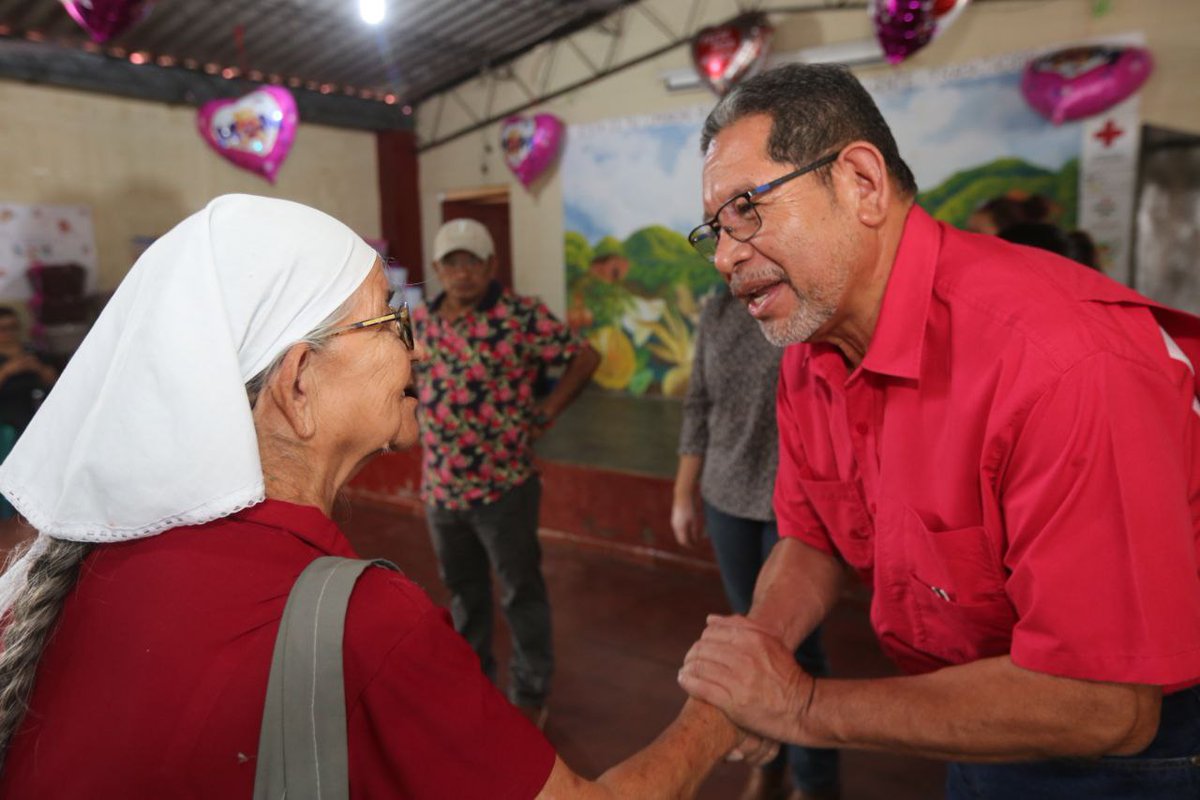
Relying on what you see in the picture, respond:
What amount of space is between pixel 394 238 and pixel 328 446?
32.1 ft

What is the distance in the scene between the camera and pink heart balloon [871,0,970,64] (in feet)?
16.5

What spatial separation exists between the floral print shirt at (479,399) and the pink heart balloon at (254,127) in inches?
201

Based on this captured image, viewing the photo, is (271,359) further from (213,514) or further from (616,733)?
(616,733)

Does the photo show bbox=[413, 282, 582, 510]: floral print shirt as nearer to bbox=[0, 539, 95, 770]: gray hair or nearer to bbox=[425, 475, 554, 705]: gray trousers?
bbox=[425, 475, 554, 705]: gray trousers

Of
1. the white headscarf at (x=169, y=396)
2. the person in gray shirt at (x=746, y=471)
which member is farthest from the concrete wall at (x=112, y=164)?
the white headscarf at (x=169, y=396)

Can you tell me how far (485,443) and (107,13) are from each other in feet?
13.4

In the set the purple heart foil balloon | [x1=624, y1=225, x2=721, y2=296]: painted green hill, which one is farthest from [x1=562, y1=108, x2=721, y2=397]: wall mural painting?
the purple heart foil balloon

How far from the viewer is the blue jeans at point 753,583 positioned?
234 centimetres

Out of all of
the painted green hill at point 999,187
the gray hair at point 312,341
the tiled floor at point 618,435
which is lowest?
the tiled floor at point 618,435

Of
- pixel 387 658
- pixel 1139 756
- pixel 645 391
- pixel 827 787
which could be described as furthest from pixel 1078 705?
pixel 645 391

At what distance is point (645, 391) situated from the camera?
861cm

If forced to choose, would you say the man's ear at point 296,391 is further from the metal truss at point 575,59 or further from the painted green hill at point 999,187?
the metal truss at point 575,59

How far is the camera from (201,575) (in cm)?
81

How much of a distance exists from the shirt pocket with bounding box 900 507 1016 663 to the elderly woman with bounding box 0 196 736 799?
1.90 ft
